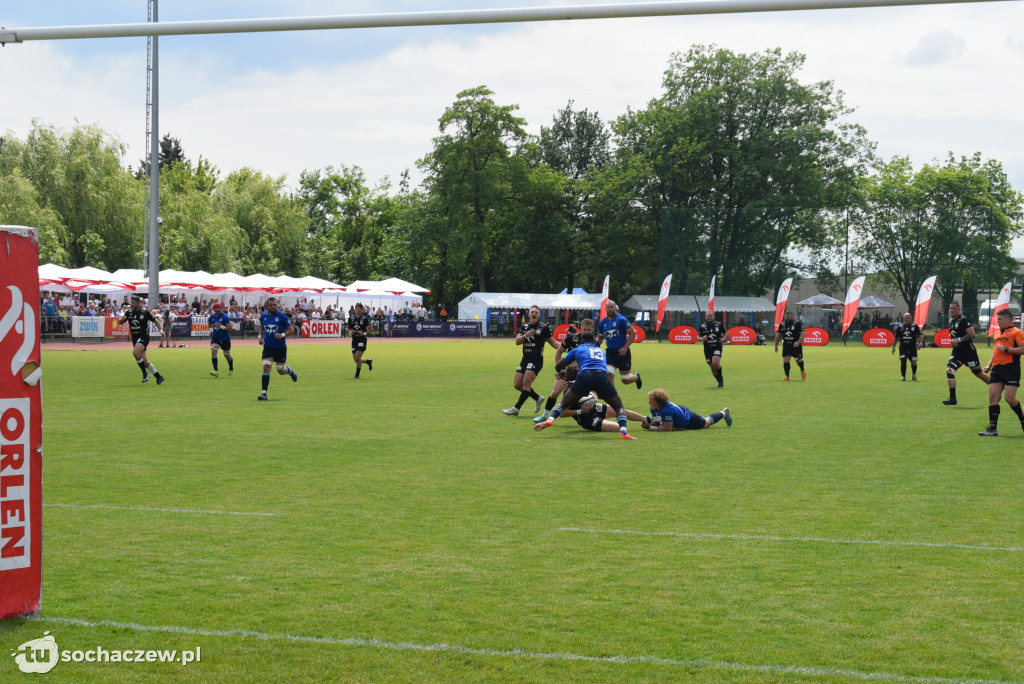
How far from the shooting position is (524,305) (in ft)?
234

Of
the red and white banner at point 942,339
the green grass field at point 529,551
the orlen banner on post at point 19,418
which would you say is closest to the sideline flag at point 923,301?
the red and white banner at point 942,339

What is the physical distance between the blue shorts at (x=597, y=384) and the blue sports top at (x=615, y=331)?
5159 millimetres

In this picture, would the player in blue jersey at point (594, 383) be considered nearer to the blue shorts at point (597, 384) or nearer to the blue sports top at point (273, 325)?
the blue shorts at point (597, 384)

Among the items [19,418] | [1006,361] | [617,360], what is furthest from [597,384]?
[19,418]

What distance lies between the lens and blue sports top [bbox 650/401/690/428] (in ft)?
51.0

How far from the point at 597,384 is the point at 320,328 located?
48.3 m

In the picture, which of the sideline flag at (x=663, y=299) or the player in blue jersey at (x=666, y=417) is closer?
the player in blue jersey at (x=666, y=417)

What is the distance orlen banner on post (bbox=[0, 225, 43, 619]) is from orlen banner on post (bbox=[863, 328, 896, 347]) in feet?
177

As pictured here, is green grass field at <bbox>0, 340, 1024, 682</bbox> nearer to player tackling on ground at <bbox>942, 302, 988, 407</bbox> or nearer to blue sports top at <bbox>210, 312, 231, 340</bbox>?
player tackling on ground at <bbox>942, 302, 988, 407</bbox>

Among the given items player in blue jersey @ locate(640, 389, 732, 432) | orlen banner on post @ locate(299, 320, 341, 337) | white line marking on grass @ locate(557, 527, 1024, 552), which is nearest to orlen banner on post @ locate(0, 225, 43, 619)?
white line marking on grass @ locate(557, 527, 1024, 552)

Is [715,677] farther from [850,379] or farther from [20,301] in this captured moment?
[850,379]

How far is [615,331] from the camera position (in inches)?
794

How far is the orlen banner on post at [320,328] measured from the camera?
196ft

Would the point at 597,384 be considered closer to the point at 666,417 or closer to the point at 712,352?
the point at 666,417
